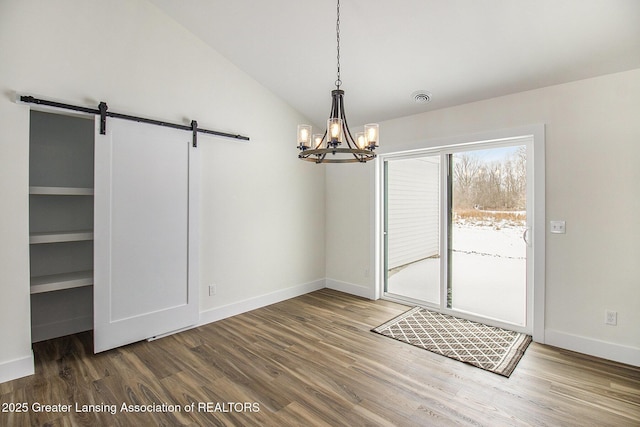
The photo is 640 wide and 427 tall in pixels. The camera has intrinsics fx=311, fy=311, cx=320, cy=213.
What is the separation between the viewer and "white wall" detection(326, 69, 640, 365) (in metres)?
2.69

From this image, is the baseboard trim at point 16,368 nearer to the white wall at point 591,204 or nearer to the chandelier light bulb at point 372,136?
the chandelier light bulb at point 372,136

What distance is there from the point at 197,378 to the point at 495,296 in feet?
10.6

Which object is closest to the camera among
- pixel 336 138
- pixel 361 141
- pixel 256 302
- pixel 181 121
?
pixel 336 138

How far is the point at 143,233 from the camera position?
3.11 metres

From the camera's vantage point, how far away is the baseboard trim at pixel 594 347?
106 inches

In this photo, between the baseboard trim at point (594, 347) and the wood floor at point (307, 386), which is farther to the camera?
the baseboard trim at point (594, 347)

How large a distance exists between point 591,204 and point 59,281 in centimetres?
497

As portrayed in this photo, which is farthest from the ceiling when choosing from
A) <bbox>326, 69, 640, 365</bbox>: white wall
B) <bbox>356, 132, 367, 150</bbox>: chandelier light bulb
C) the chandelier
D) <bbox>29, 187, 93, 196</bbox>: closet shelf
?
<bbox>29, 187, 93, 196</bbox>: closet shelf

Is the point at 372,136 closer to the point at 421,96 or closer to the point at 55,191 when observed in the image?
the point at 421,96

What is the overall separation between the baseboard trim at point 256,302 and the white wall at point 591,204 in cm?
301

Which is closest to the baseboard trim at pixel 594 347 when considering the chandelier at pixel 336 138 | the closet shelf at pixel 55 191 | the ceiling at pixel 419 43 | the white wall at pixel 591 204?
the white wall at pixel 591 204

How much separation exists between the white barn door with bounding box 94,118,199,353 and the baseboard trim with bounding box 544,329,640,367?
3.72 m

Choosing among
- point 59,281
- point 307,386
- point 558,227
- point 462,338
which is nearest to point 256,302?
point 307,386

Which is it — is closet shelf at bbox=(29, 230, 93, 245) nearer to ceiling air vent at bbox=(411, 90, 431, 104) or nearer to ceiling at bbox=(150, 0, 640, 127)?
ceiling at bbox=(150, 0, 640, 127)
